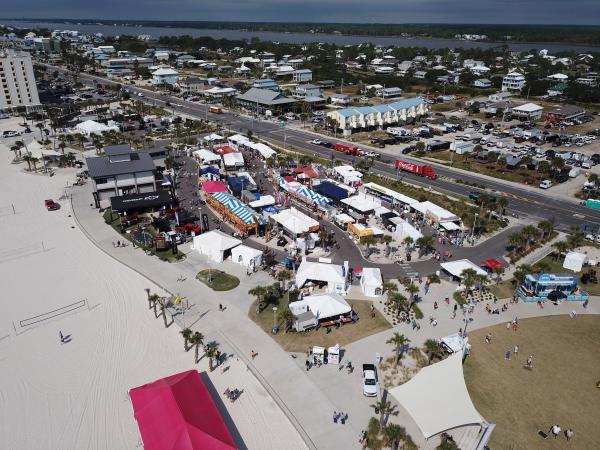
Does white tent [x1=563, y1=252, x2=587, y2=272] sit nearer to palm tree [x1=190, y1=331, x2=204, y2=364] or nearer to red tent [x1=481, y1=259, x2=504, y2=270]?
red tent [x1=481, y1=259, x2=504, y2=270]

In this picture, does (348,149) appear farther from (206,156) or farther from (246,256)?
(246,256)

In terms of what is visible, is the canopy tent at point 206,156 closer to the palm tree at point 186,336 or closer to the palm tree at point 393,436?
the palm tree at point 186,336

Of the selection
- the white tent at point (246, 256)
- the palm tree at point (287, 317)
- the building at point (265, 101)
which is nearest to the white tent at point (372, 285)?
the palm tree at point (287, 317)

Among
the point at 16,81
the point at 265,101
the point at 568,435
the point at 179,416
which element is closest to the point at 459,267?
the point at 568,435

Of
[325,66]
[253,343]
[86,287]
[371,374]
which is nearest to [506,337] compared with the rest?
[371,374]

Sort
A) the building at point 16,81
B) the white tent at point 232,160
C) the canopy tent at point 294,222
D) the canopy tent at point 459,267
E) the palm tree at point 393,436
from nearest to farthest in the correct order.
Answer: the palm tree at point 393,436 → the canopy tent at point 459,267 → the canopy tent at point 294,222 → the white tent at point 232,160 → the building at point 16,81

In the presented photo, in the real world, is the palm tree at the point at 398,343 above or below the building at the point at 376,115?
below

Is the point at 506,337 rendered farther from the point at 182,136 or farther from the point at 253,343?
the point at 182,136

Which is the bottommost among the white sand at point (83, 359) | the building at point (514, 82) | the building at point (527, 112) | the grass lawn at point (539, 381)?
the grass lawn at point (539, 381)
